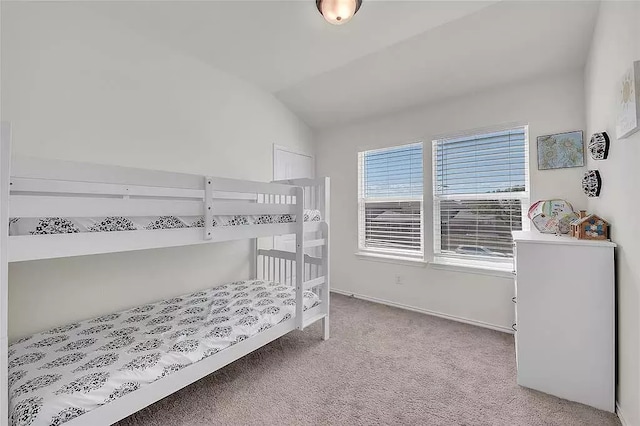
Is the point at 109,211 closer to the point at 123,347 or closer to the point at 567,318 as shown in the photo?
the point at 123,347

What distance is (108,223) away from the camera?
4.28 ft

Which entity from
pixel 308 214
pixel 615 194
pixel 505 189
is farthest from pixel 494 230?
pixel 308 214

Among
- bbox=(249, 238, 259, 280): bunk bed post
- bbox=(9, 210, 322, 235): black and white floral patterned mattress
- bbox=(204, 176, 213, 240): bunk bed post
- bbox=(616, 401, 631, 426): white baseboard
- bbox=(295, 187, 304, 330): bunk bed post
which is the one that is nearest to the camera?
bbox=(9, 210, 322, 235): black and white floral patterned mattress

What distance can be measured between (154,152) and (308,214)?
143 centimetres

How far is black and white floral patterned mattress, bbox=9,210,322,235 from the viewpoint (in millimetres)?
1104

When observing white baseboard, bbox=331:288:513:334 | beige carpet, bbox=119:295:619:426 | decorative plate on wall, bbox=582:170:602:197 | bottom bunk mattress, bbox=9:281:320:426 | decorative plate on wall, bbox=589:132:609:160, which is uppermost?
decorative plate on wall, bbox=589:132:609:160

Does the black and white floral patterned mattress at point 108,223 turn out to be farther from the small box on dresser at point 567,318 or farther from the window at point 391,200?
the window at point 391,200

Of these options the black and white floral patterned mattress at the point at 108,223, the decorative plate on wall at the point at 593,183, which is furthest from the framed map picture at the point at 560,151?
the black and white floral patterned mattress at the point at 108,223

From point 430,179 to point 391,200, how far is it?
0.54m

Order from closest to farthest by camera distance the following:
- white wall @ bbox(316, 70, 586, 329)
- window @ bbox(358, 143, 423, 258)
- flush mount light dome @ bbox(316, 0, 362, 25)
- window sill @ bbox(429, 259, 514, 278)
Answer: flush mount light dome @ bbox(316, 0, 362, 25)
white wall @ bbox(316, 70, 586, 329)
window sill @ bbox(429, 259, 514, 278)
window @ bbox(358, 143, 423, 258)

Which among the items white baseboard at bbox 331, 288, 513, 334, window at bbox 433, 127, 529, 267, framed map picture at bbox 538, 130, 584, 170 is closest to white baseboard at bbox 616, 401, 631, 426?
white baseboard at bbox 331, 288, 513, 334

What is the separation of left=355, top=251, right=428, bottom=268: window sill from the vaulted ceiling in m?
1.78

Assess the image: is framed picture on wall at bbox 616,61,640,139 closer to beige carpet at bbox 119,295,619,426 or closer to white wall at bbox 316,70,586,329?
white wall at bbox 316,70,586,329

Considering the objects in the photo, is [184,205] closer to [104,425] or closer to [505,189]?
[104,425]
